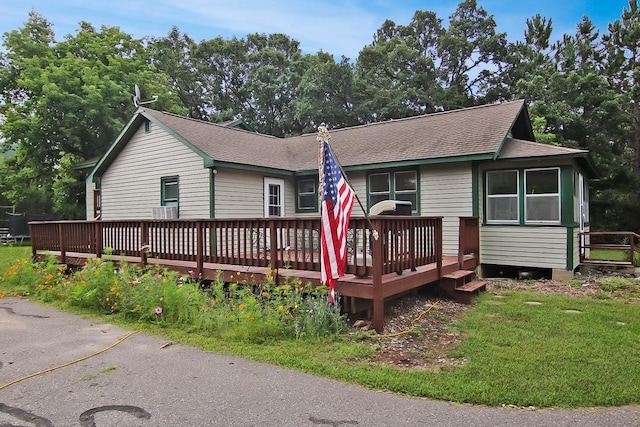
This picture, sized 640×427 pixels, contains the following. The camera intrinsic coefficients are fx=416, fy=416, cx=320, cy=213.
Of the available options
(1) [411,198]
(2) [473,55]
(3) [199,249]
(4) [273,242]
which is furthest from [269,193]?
(2) [473,55]

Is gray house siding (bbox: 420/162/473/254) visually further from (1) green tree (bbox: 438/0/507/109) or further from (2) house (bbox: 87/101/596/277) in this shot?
(1) green tree (bbox: 438/0/507/109)

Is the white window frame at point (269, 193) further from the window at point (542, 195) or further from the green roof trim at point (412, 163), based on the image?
the window at point (542, 195)

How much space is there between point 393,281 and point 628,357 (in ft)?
8.29

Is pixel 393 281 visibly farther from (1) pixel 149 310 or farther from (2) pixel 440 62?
(2) pixel 440 62

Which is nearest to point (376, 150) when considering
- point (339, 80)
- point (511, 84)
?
point (339, 80)

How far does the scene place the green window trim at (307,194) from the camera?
40.2 feet

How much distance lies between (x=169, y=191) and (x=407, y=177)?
21.1ft

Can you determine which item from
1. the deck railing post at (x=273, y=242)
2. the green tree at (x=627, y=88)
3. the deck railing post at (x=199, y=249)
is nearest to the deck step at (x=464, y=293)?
the deck railing post at (x=273, y=242)

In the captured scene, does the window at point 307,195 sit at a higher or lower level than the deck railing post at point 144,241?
higher

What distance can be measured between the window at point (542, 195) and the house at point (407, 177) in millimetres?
21

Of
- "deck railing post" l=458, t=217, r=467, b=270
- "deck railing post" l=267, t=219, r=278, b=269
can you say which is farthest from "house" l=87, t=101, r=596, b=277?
"deck railing post" l=267, t=219, r=278, b=269

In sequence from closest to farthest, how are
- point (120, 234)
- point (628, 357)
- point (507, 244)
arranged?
point (628, 357)
point (120, 234)
point (507, 244)

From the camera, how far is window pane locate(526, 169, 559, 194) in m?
9.35

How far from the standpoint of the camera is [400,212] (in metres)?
8.93
